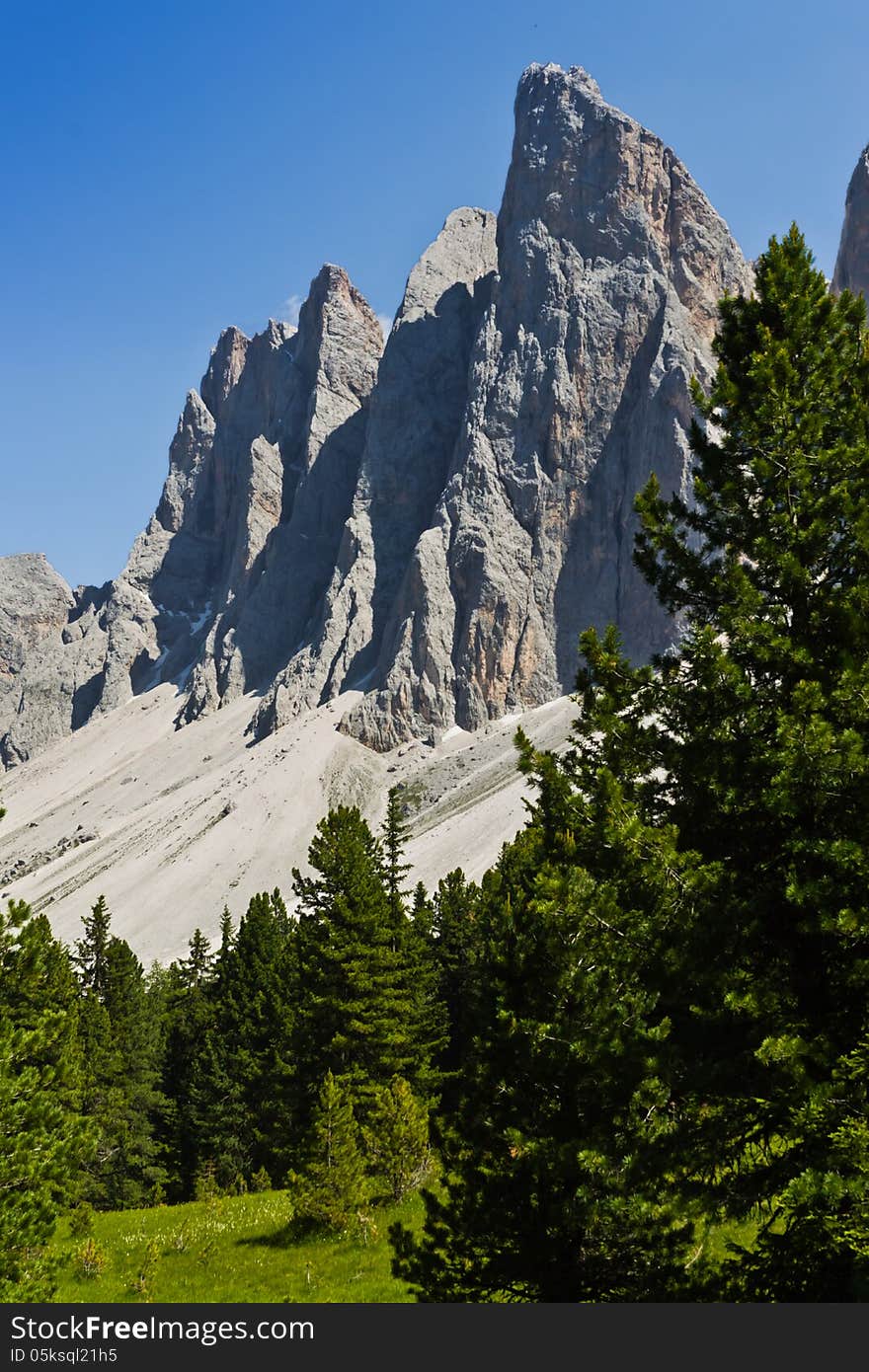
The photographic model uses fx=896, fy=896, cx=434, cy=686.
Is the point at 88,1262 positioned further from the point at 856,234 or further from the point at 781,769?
the point at 856,234

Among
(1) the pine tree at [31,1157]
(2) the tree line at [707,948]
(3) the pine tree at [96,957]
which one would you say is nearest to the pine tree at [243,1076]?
(3) the pine tree at [96,957]

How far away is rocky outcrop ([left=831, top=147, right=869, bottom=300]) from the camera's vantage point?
177125 mm

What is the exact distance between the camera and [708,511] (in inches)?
457

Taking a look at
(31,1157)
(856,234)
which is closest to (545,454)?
(856,234)

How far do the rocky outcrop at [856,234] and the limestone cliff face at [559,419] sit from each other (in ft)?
63.5

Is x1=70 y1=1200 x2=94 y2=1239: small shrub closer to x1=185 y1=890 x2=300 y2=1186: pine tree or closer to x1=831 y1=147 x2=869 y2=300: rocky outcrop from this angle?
x1=185 y1=890 x2=300 y2=1186: pine tree

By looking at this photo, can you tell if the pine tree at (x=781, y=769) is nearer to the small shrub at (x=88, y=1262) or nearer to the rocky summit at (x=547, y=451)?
the small shrub at (x=88, y=1262)

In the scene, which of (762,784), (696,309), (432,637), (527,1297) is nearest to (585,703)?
(762,784)

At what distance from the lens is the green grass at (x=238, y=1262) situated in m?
14.9

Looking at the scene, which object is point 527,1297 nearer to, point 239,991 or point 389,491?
point 239,991

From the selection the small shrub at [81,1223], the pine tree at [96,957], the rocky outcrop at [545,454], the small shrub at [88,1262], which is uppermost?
the rocky outcrop at [545,454]

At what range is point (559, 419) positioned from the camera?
178 metres

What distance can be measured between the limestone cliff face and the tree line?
495 ft

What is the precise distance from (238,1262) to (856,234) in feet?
691
